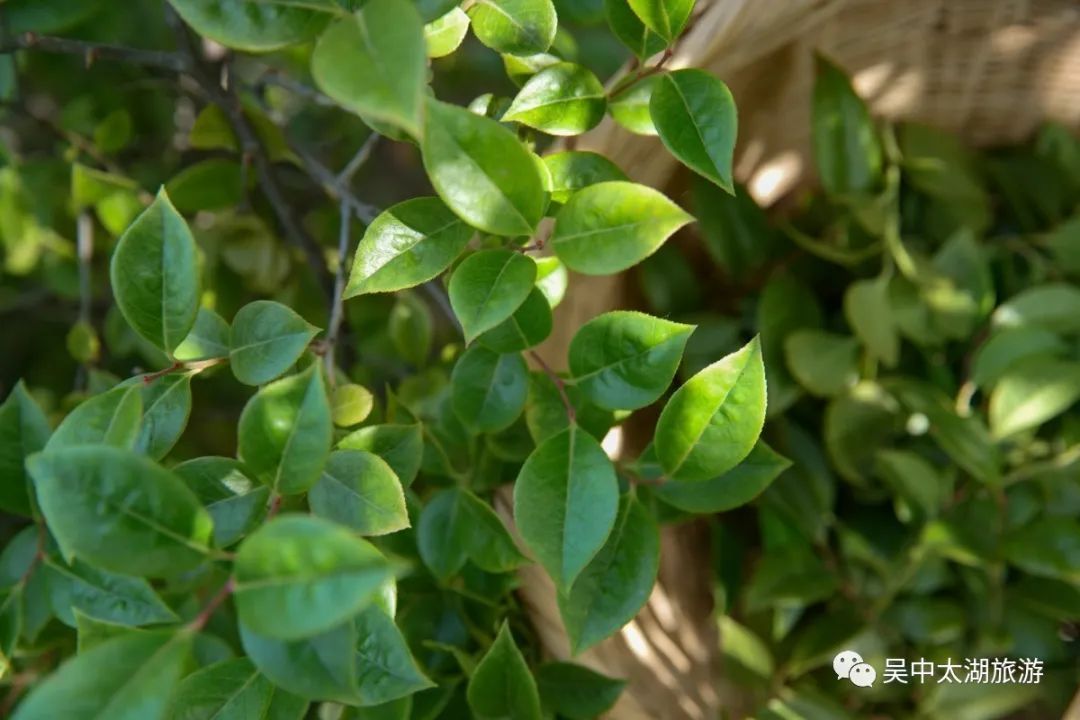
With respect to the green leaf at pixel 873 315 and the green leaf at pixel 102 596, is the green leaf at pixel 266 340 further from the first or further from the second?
the green leaf at pixel 873 315

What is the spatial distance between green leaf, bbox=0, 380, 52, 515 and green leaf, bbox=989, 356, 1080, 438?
1.99 feet

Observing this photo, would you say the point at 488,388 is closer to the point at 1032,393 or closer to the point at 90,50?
the point at 90,50

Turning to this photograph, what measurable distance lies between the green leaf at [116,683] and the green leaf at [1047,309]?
657mm

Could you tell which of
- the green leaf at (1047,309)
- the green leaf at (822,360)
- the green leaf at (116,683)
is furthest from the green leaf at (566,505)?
the green leaf at (1047,309)

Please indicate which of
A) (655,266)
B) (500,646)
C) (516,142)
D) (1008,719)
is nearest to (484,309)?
(516,142)

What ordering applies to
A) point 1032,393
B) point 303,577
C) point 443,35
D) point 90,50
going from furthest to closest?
point 1032,393 → point 90,50 → point 443,35 → point 303,577

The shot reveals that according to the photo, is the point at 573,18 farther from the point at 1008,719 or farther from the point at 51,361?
the point at 1008,719

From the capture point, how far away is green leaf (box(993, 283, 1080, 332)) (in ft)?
2.47

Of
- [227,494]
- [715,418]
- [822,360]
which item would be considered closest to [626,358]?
[715,418]

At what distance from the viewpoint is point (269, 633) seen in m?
0.28

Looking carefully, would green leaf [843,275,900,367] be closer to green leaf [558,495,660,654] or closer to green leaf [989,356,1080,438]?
green leaf [989,356,1080,438]

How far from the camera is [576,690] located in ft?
1.71

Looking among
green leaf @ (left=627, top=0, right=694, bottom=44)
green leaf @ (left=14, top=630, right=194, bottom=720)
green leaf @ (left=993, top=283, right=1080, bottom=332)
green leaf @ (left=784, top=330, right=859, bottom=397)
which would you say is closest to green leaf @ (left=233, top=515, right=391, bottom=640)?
green leaf @ (left=14, top=630, right=194, bottom=720)

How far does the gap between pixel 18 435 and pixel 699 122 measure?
0.33 meters
